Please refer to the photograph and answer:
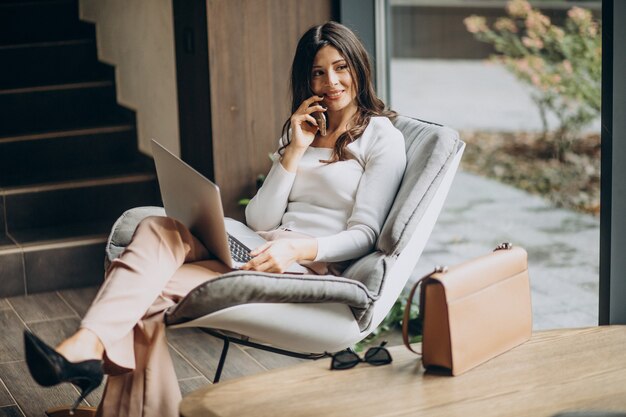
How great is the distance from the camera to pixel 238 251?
8.94 feet

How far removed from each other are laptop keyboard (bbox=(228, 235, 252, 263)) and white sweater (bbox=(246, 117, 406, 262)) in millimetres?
151

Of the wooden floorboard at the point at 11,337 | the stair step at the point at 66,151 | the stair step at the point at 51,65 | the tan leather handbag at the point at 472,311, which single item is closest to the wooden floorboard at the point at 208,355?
the wooden floorboard at the point at 11,337

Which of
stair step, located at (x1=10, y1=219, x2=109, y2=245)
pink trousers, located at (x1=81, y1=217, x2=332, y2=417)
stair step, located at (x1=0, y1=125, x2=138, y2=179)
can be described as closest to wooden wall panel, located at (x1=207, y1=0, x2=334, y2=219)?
stair step, located at (x1=10, y1=219, x2=109, y2=245)

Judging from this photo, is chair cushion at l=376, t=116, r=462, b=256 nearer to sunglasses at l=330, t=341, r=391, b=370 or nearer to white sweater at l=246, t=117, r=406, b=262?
white sweater at l=246, t=117, r=406, b=262

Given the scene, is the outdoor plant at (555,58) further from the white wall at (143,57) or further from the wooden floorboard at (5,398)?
the wooden floorboard at (5,398)

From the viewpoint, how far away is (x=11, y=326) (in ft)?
12.4

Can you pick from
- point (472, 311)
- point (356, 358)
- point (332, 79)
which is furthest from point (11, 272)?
point (472, 311)

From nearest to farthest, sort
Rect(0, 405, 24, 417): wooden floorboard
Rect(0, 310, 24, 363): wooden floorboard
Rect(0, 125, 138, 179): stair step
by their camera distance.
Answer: Rect(0, 405, 24, 417): wooden floorboard < Rect(0, 310, 24, 363): wooden floorboard < Rect(0, 125, 138, 179): stair step

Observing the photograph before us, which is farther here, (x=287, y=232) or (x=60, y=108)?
(x=60, y=108)

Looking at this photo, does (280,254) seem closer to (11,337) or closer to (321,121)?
(321,121)

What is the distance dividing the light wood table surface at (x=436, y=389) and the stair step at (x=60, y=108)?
133 inches

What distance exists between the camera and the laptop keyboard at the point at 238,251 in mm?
2688

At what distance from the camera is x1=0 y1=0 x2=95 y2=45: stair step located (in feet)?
18.1

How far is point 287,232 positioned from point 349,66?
0.51 metres
